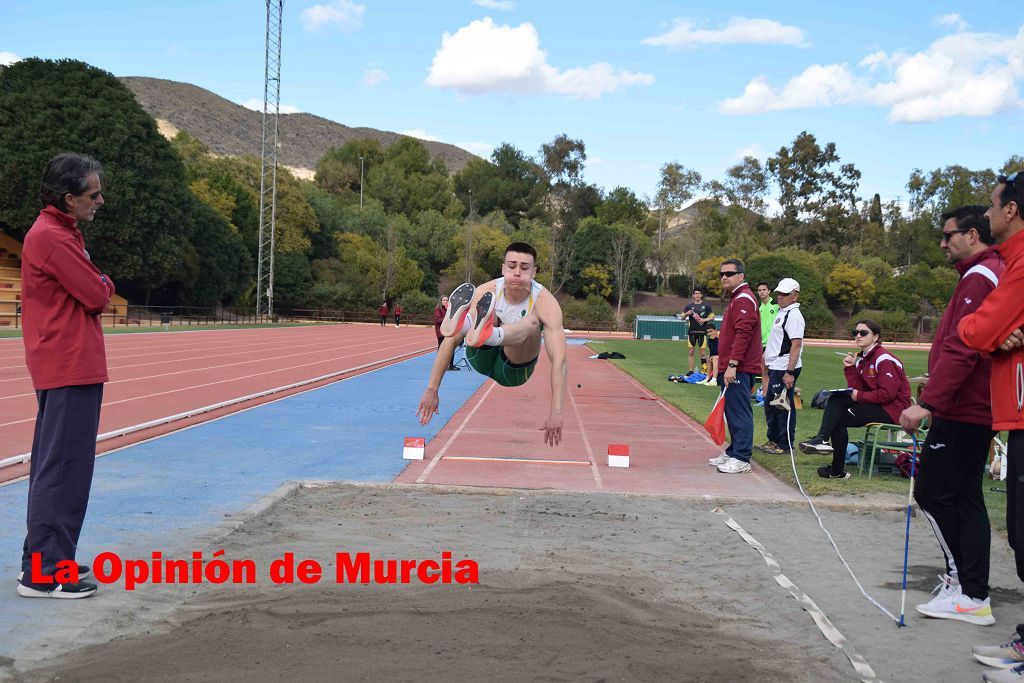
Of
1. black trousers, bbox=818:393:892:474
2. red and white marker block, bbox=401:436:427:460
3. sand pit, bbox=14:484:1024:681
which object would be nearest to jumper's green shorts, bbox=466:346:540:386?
sand pit, bbox=14:484:1024:681

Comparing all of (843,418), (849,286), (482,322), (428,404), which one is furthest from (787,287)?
(849,286)

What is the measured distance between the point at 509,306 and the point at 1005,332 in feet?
8.43

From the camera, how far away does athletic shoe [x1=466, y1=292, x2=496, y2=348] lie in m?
5.04

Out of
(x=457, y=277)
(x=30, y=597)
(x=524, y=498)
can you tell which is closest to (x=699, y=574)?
(x=524, y=498)

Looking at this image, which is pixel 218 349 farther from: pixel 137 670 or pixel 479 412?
pixel 137 670

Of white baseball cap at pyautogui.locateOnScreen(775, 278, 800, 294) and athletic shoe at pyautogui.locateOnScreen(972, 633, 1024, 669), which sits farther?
white baseball cap at pyautogui.locateOnScreen(775, 278, 800, 294)

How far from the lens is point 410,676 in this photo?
359 centimetres

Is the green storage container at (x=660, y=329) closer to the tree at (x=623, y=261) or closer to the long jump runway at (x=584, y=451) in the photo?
the tree at (x=623, y=261)

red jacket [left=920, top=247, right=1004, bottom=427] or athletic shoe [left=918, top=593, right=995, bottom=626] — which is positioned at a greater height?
red jacket [left=920, top=247, right=1004, bottom=427]

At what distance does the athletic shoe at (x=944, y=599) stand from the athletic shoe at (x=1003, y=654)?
66 centimetres

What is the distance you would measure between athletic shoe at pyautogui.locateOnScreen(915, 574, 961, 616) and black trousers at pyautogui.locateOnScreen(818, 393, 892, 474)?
12.1 feet

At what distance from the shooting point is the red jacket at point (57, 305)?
4.60m

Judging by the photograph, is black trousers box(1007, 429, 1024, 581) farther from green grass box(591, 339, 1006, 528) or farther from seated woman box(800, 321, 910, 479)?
seated woman box(800, 321, 910, 479)

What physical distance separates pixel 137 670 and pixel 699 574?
10.5 feet
